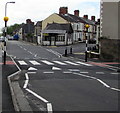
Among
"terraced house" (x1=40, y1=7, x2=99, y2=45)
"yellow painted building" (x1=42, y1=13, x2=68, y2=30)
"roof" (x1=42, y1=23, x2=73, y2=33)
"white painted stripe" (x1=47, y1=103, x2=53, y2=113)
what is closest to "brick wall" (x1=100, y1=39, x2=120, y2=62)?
"white painted stripe" (x1=47, y1=103, x2=53, y2=113)

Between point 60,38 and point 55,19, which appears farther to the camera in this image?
point 55,19

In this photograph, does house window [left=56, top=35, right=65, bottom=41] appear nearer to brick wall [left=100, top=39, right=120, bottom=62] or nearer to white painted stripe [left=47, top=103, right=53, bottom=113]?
brick wall [left=100, top=39, right=120, bottom=62]

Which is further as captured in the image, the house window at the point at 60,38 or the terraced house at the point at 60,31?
the house window at the point at 60,38

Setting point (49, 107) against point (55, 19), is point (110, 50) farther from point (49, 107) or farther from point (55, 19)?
point (55, 19)

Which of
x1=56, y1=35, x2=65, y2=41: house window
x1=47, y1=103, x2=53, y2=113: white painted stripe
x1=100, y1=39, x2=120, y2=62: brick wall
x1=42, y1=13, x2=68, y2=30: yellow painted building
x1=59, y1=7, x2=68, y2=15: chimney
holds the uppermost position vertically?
x1=59, y1=7, x2=68, y2=15: chimney

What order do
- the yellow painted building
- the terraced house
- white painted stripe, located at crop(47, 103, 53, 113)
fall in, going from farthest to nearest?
1. the yellow painted building
2. the terraced house
3. white painted stripe, located at crop(47, 103, 53, 113)

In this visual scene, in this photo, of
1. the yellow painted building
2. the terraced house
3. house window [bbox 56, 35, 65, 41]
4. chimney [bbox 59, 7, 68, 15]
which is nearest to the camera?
the terraced house

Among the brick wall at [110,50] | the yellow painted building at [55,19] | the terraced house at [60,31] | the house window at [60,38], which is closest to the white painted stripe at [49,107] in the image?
the brick wall at [110,50]

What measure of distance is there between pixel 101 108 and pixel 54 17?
71298mm

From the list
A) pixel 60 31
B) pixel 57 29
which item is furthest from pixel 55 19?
pixel 60 31

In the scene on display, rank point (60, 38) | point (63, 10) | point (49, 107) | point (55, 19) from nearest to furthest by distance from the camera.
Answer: point (49, 107) → point (60, 38) → point (55, 19) → point (63, 10)

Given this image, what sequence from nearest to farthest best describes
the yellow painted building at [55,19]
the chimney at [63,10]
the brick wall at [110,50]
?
the brick wall at [110,50]
the yellow painted building at [55,19]
the chimney at [63,10]

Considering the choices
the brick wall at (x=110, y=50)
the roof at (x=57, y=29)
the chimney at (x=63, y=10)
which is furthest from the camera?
the chimney at (x=63, y=10)

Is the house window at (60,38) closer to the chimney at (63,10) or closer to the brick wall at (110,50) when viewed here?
the chimney at (63,10)
